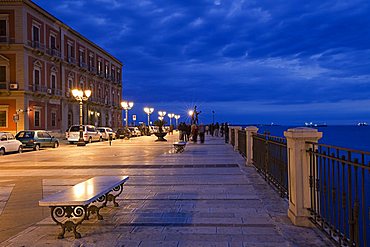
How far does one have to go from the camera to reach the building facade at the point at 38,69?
36312 millimetres

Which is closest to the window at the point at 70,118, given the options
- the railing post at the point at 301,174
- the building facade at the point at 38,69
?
the building facade at the point at 38,69

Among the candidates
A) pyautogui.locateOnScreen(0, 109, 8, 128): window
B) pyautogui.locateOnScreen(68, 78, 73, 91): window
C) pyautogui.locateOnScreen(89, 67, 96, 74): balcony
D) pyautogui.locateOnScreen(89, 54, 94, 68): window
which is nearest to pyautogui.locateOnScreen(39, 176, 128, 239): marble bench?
pyautogui.locateOnScreen(0, 109, 8, 128): window

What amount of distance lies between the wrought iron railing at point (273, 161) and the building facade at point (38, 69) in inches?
1222

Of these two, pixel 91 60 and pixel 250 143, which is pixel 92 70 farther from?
pixel 250 143

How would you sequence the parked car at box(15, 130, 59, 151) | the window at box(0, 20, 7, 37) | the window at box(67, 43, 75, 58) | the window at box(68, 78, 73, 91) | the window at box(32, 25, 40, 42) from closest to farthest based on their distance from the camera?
the parked car at box(15, 130, 59, 151) < the window at box(0, 20, 7, 37) < the window at box(32, 25, 40, 42) < the window at box(67, 43, 75, 58) < the window at box(68, 78, 73, 91)

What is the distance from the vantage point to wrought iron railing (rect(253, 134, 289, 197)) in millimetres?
7418

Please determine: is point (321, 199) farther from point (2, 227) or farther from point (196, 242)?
point (2, 227)

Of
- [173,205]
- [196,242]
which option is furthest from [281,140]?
[196,242]

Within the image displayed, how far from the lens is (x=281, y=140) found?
7484 mm

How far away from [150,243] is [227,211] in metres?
1.99

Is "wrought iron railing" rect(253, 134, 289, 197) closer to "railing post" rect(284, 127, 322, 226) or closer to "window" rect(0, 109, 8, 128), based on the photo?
"railing post" rect(284, 127, 322, 226)

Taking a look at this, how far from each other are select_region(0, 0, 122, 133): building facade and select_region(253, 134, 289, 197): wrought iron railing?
3103cm

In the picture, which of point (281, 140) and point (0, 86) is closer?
point (281, 140)

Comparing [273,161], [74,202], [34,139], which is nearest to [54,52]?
[34,139]
